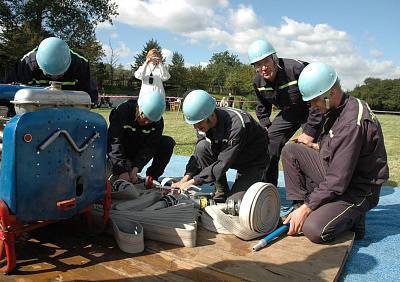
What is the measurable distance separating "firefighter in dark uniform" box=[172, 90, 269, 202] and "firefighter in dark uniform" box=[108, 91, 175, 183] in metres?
0.43

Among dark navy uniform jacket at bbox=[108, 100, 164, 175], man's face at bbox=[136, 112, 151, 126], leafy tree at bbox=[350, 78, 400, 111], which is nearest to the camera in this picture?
man's face at bbox=[136, 112, 151, 126]

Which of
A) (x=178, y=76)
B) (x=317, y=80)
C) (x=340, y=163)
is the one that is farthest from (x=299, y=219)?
(x=178, y=76)

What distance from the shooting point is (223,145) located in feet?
11.4

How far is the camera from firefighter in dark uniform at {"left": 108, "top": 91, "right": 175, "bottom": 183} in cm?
350

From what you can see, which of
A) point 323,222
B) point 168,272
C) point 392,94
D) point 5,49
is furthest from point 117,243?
point 392,94

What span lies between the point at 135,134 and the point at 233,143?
114 centimetres

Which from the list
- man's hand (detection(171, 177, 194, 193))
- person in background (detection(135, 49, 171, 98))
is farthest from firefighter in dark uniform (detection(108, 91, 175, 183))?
person in background (detection(135, 49, 171, 98))

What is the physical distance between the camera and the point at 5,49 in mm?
26531

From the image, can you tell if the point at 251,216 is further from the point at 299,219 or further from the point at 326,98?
the point at 326,98

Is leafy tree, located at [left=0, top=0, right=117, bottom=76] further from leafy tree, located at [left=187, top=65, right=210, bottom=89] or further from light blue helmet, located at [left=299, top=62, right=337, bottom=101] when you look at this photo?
light blue helmet, located at [left=299, top=62, right=337, bottom=101]

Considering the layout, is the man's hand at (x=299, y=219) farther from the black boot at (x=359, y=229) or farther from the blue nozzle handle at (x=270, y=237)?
the black boot at (x=359, y=229)

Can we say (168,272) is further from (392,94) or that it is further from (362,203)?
(392,94)

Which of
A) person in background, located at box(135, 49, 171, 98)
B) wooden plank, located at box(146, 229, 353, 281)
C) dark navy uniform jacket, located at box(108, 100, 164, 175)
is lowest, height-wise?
wooden plank, located at box(146, 229, 353, 281)

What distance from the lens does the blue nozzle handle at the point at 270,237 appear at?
272 centimetres
